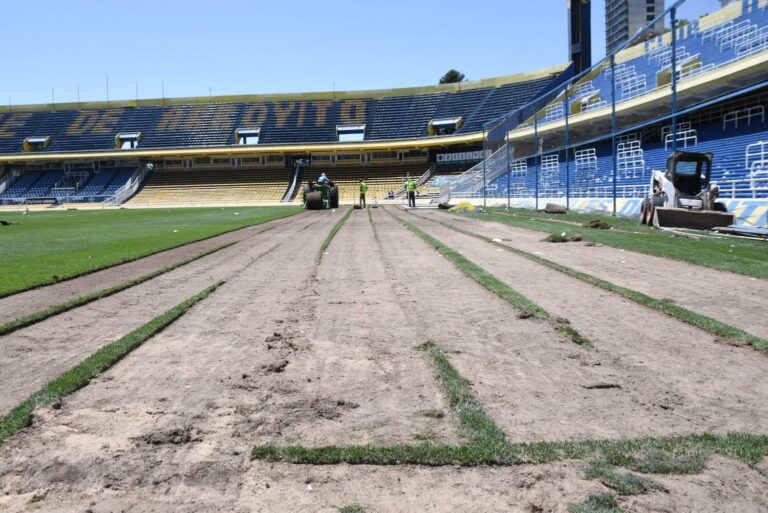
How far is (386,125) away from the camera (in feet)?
207

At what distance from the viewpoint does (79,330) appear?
5.16 meters

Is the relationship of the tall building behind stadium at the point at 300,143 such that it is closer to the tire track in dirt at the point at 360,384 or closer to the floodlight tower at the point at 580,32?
the floodlight tower at the point at 580,32

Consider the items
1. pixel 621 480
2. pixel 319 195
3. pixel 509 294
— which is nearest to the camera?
pixel 621 480

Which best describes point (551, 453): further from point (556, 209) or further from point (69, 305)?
point (556, 209)

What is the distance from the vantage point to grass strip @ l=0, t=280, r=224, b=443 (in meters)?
3.08

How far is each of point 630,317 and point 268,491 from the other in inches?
157

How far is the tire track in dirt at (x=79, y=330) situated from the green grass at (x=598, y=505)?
2932mm

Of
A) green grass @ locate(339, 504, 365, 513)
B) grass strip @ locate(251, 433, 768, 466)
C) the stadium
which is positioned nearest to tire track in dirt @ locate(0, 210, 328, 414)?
the stadium

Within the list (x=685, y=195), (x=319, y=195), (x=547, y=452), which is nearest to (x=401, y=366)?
(x=547, y=452)

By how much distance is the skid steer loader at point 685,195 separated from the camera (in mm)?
14750

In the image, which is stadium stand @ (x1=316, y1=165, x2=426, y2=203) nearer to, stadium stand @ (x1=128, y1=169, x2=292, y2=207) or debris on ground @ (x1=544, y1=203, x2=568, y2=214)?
stadium stand @ (x1=128, y1=169, x2=292, y2=207)

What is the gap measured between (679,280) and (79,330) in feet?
21.3

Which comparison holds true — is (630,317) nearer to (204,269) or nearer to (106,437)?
(106,437)

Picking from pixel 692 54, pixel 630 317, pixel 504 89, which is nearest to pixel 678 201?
pixel 692 54
